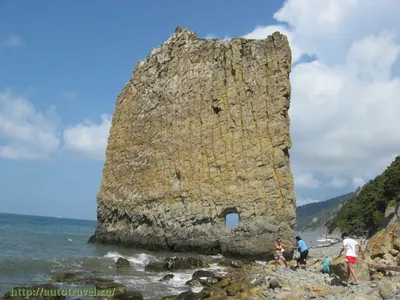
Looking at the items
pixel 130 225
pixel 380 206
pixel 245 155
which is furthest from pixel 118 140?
pixel 380 206

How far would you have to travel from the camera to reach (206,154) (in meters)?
31.7

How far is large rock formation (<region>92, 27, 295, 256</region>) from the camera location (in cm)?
2922

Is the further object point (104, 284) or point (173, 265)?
point (173, 265)

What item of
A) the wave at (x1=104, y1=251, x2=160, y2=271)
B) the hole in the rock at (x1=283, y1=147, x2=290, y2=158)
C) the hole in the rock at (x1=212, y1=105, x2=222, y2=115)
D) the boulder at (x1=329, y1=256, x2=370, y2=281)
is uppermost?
the hole in the rock at (x1=212, y1=105, x2=222, y2=115)

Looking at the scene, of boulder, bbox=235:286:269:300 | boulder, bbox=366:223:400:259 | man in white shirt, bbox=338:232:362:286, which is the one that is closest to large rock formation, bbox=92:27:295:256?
boulder, bbox=366:223:400:259

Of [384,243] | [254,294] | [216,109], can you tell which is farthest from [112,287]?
[216,109]

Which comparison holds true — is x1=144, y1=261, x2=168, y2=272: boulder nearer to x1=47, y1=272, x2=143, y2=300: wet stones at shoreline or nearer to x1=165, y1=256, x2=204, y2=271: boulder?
x1=165, y1=256, x2=204, y2=271: boulder

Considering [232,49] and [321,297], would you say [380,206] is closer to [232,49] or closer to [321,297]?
[232,49]

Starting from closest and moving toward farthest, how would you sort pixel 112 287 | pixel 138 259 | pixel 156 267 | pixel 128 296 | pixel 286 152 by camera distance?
1. pixel 128 296
2. pixel 112 287
3. pixel 156 267
4. pixel 138 259
5. pixel 286 152

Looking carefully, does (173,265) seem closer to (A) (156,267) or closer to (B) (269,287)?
(A) (156,267)

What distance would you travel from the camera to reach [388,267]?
14.0 metres

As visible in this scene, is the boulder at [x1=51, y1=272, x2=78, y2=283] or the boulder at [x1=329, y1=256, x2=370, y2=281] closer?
the boulder at [x1=329, y1=256, x2=370, y2=281]

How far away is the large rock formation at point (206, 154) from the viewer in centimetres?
2922

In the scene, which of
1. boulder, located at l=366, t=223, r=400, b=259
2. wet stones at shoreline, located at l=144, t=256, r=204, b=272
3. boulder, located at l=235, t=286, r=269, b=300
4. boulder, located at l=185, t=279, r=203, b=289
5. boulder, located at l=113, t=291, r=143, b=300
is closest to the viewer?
boulder, located at l=235, t=286, r=269, b=300
